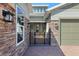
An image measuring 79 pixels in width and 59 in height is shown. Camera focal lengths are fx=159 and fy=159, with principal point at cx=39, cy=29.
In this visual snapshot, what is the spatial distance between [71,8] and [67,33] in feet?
6.85

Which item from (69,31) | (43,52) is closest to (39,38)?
(69,31)

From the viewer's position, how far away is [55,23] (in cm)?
1315

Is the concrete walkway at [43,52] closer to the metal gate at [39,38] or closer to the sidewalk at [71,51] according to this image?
the sidewalk at [71,51]

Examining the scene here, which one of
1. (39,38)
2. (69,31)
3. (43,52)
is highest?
(69,31)

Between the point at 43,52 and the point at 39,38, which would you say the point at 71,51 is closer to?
the point at 43,52

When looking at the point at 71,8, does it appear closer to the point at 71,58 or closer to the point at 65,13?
the point at 65,13

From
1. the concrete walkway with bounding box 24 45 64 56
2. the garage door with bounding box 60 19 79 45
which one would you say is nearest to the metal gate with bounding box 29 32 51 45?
the garage door with bounding box 60 19 79 45

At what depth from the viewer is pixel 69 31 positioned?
1312 cm

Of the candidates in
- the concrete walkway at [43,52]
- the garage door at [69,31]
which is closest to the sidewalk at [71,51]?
the concrete walkway at [43,52]

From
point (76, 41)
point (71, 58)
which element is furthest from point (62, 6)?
point (71, 58)

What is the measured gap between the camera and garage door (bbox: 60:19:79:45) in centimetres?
1305

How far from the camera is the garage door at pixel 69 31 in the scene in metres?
13.0

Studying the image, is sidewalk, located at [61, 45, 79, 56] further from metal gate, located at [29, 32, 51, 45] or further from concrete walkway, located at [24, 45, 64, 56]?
metal gate, located at [29, 32, 51, 45]

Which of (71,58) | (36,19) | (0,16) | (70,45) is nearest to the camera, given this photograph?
(71,58)
